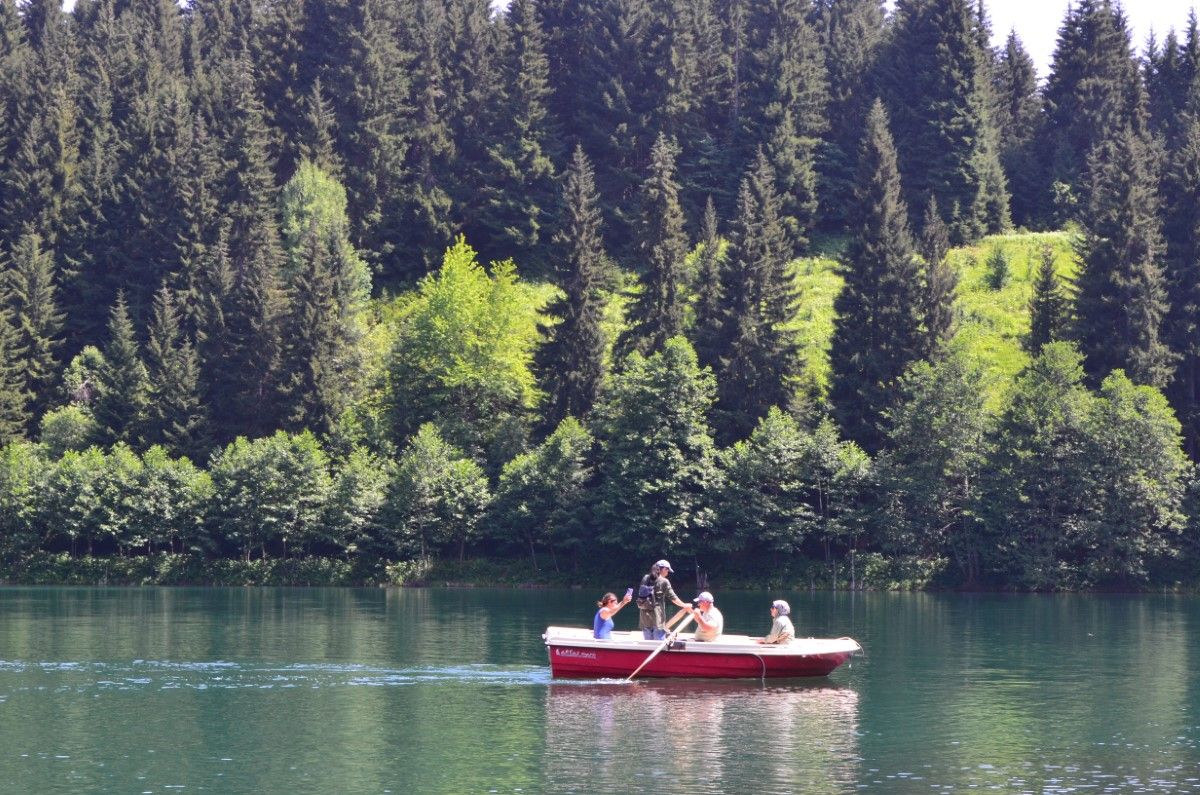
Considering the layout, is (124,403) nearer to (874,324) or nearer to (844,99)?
(874,324)

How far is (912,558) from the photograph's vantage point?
9506 cm

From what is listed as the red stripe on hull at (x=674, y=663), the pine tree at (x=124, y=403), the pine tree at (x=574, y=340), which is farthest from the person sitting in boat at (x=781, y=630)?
the pine tree at (x=124, y=403)

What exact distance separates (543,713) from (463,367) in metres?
68.5

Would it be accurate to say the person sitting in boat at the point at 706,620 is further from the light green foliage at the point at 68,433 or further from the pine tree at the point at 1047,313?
the light green foliage at the point at 68,433

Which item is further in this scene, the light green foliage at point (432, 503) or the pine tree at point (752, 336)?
the pine tree at point (752, 336)

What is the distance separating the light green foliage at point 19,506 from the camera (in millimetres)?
105438

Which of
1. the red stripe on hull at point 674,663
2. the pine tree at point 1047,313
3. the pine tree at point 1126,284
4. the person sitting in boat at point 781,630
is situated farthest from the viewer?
the pine tree at point 1047,313

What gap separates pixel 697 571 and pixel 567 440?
37.5ft

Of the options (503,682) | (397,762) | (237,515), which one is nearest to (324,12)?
(237,515)

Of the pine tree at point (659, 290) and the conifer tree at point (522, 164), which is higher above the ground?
the conifer tree at point (522, 164)

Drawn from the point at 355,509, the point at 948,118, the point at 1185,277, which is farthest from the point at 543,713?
the point at 948,118

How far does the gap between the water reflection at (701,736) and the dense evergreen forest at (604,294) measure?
45986mm

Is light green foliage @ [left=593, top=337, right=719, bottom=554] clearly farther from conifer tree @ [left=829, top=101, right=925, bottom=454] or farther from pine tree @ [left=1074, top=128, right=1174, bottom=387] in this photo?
pine tree @ [left=1074, top=128, right=1174, bottom=387]

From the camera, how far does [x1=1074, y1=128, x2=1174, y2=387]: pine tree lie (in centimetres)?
10156
